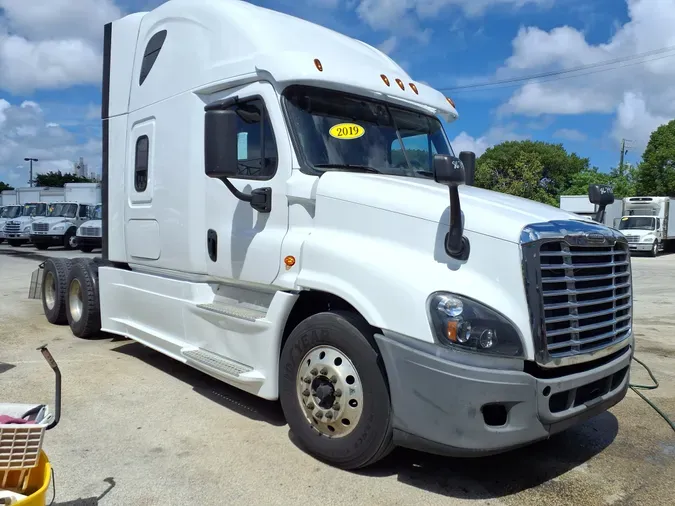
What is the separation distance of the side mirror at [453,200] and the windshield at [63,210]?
25.8 meters

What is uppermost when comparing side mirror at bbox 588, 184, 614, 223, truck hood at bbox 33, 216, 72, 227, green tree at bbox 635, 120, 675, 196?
green tree at bbox 635, 120, 675, 196

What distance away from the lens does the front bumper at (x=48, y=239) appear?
25.2 meters

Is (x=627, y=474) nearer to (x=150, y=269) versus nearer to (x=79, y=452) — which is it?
(x=79, y=452)

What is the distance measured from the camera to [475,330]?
332 centimetres

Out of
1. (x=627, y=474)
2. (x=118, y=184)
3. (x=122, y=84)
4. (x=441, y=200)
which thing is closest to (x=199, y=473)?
(x=441, y=200)

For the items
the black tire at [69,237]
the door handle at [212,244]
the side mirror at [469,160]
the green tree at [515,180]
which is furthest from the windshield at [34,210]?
the side mirror at [469,160]

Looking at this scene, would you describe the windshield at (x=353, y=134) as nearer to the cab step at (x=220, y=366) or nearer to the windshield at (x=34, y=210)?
the cab step at (x=220, y=366)

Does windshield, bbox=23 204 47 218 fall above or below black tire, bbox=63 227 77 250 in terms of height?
above

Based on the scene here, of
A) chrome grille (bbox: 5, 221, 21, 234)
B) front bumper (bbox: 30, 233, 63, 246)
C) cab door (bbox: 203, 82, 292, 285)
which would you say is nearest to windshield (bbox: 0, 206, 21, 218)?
chrome grille (bbox: 5, 221, 21, 234)

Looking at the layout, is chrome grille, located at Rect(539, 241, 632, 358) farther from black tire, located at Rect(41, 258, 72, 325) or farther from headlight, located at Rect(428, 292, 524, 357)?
black tire, located at Rect(41, 258, 72, 325)

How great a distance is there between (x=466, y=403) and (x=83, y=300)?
558 cm

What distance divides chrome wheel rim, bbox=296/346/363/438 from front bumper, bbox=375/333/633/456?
338mm

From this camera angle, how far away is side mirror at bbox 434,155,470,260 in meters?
3.32

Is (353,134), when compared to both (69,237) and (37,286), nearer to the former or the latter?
(37,286)
